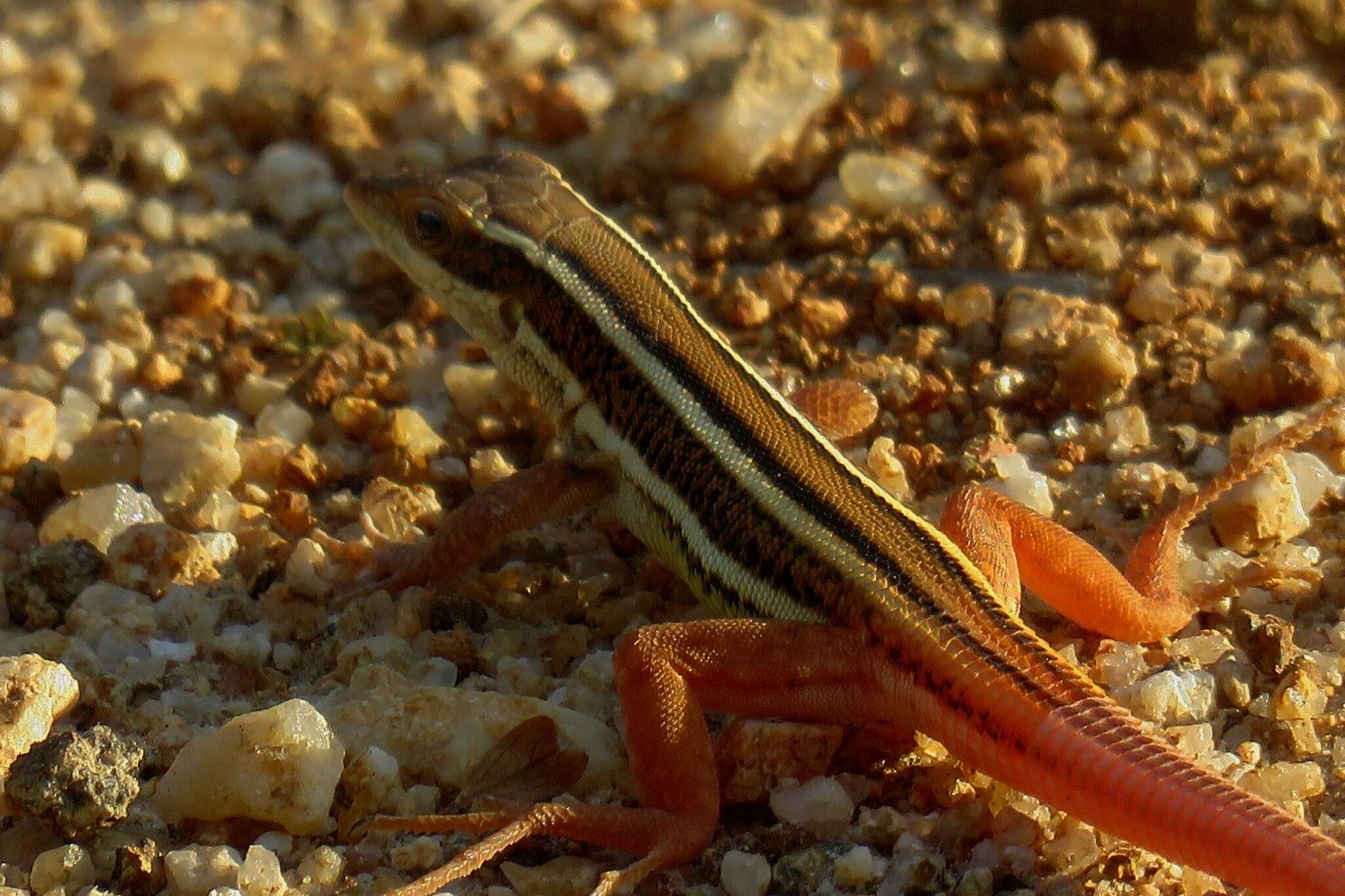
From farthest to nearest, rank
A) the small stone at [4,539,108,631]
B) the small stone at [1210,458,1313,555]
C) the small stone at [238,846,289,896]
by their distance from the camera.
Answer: the small stone at [1210,458,1313,555] < the small stone at [4,539,108,631] < the small stone at [238,846,289,896]

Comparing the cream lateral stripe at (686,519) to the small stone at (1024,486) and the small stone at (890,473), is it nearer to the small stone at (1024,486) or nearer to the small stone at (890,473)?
the small stone at (890,473)

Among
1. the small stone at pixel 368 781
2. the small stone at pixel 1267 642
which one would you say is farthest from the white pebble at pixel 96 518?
the small stone at pixel 1267 642

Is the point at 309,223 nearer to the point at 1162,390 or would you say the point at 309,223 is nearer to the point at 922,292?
the point at 922,292

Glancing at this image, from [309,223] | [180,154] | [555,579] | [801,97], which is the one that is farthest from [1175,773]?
[180,154]

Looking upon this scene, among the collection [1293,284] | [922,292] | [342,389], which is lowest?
[342,389]

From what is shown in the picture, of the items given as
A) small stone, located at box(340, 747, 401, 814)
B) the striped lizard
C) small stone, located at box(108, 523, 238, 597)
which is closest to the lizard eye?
the striped lizard

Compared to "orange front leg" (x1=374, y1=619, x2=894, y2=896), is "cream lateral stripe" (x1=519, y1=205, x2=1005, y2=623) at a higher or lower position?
higher

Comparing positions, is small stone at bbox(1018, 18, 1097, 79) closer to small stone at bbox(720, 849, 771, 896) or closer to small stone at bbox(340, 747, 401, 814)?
small stone at bbox(720, 849, 771, 896)
